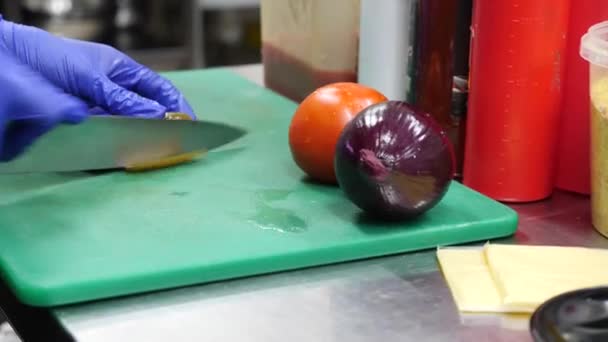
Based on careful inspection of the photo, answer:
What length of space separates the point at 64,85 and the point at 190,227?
1.06 ft

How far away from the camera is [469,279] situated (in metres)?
0.74

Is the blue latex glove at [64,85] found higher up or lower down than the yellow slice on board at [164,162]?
higher up

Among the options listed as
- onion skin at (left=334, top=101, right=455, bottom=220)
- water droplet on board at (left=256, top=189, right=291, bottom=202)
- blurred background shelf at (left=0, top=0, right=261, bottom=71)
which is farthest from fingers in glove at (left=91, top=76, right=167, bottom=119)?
blurred background shelf at (left=0, top=0, right=261, bottom=71)

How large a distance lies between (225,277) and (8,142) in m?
0.26

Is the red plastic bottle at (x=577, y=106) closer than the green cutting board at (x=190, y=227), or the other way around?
the green cutting board at (x=190, y=227)

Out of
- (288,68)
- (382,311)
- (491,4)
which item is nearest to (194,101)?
(288,68)

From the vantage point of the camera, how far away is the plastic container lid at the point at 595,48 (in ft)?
2.60

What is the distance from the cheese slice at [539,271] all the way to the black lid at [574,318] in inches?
2.4

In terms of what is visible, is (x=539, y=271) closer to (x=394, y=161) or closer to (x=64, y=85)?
(x=394, y=161)

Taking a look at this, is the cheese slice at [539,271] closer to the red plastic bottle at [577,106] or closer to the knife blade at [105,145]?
the red plastic bottle at [577,106]

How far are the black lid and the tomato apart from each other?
33 cm

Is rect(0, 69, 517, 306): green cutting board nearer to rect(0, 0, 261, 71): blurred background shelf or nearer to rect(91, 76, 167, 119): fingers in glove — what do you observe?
rect(91, 76, 167, 119): fingers in glove

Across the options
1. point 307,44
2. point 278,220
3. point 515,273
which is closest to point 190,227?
point 278,220

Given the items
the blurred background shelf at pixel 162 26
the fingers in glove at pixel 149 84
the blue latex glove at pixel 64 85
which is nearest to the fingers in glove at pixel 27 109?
the blue latex glove at pixel 64 85
